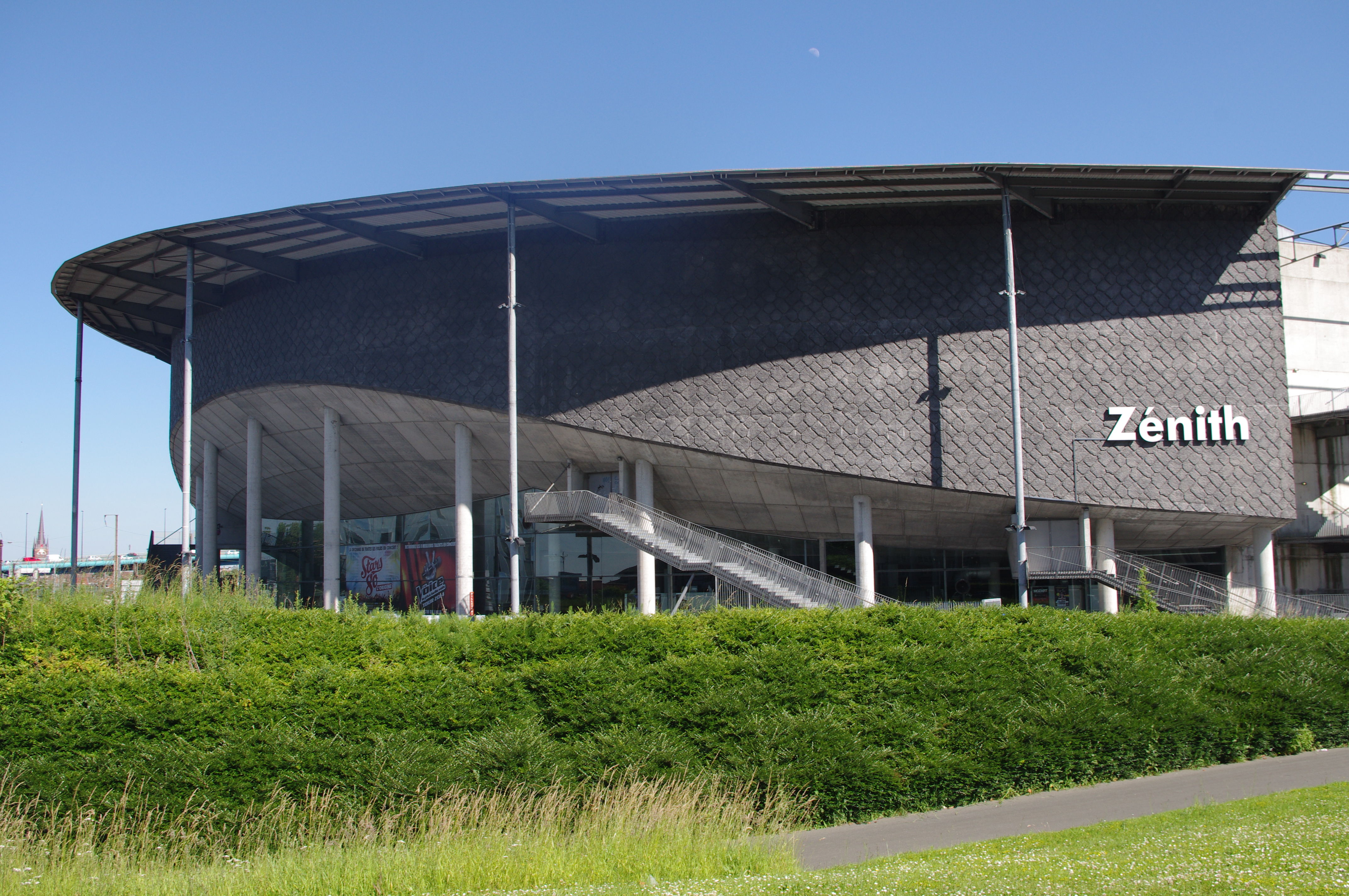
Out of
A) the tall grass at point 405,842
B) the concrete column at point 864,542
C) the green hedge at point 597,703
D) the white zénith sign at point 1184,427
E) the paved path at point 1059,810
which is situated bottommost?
the paved path at point 1059,810

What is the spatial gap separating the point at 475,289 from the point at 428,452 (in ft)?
21.6

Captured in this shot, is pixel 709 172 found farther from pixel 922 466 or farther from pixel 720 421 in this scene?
pixel 922 466

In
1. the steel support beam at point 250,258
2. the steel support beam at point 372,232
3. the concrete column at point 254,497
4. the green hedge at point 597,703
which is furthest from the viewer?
the concrete column at point 254,497

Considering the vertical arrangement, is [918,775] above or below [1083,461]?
below

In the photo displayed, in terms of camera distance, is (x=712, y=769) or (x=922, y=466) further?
(x=922, y=466)

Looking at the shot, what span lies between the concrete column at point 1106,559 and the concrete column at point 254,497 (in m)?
29.9

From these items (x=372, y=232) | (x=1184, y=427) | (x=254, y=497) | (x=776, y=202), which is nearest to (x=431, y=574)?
(x=254, y=497)

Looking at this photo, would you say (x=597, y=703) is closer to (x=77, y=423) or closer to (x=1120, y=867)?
(x=1120, y=867)

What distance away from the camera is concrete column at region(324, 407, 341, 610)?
1449 inches

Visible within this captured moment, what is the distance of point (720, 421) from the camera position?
104 ft

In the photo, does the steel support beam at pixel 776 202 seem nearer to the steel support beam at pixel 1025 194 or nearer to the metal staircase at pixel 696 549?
the steel support beam at pixel 1025 194

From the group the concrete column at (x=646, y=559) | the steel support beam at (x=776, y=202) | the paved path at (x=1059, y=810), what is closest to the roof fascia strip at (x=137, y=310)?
the concrete column at (x=646, y=559)

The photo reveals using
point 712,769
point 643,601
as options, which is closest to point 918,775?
point 712,769

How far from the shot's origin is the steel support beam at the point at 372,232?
31578 millimetres
